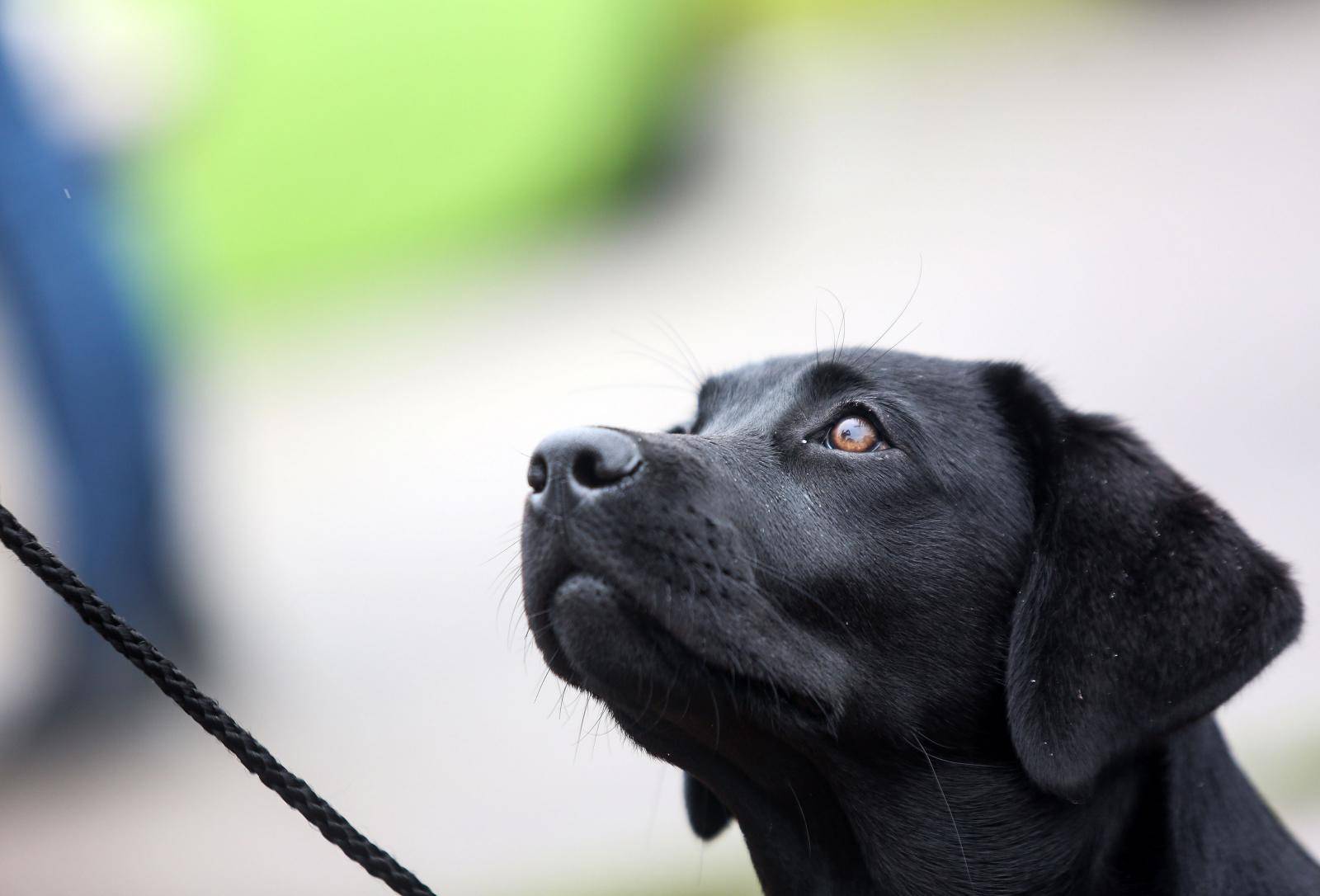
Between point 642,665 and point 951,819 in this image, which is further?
point 951,819

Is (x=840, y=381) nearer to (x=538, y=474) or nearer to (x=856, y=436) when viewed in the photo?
(x=856, y=436)

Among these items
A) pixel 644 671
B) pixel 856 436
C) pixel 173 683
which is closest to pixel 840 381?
pixel 856 436

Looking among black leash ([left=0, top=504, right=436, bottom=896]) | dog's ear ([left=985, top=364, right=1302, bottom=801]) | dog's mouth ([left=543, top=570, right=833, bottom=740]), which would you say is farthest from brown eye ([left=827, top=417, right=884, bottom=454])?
→ black leash ([left=0, top=504, right=436, bottom=896])

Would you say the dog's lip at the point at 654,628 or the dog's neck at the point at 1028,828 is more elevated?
the dog's lip at the point at 654,628

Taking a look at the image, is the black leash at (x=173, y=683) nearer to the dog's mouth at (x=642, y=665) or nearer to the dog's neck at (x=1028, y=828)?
the dog's mouth at (x=642, y=665)

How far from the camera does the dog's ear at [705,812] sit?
2809 millimetres

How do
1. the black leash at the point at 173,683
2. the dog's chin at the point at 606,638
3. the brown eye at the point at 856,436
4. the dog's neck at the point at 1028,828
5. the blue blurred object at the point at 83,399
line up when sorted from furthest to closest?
1. the blue blurred object at the point at 83,399
2. the brown eye at the point at 856,436
3. the dog's neck at the point at 1028,828
4. the dog's chin at the point at 606,638
5. the black leash at the point at 173,683

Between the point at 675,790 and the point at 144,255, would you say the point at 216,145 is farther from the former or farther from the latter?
the point at 675,790

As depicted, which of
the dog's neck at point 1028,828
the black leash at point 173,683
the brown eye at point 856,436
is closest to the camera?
the black leash at point 173,683

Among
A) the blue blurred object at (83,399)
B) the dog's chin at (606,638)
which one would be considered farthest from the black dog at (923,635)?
the blue blurred object at (83,399)

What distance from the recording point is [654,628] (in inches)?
79.9

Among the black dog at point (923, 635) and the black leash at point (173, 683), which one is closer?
the black leash at point (173, 683)

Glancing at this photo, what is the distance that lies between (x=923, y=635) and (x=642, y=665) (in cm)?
58

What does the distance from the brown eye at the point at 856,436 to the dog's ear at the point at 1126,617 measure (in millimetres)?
358
